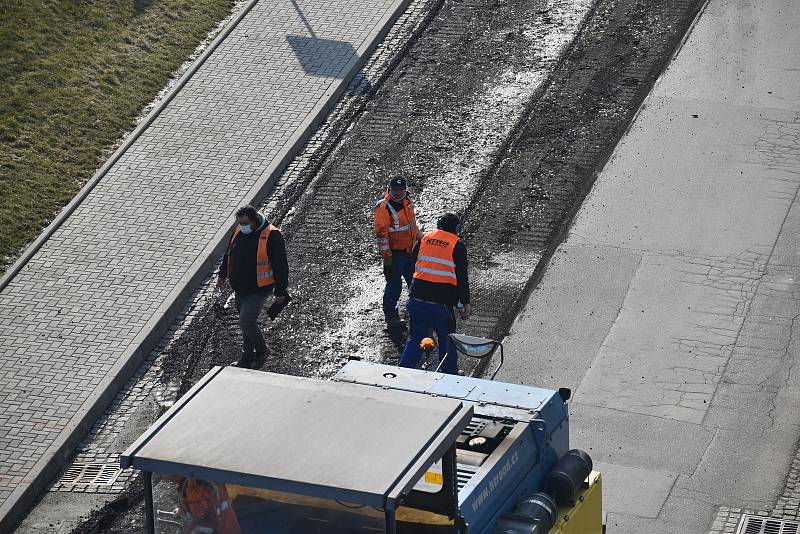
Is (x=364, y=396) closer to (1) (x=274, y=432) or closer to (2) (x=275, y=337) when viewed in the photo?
(1) (x=274, y=432)

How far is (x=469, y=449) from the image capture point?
860 centimetres

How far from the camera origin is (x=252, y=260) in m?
12.7

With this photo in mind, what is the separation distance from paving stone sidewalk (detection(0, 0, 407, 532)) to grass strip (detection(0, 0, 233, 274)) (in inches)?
19.9

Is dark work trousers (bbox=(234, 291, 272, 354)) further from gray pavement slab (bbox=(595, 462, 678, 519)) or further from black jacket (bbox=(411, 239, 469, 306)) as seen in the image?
gray pavement slab (bbox=(595, 462, 678, 519))

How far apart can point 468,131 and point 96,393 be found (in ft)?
19.7

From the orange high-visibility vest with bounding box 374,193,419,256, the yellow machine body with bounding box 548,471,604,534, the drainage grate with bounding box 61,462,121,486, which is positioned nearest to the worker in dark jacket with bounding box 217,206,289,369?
the orange high-visibility vest with bounding box 374,193,419,256

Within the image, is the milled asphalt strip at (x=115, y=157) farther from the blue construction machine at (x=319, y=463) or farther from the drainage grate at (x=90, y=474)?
the blue construction machine at (x=319, y=463)

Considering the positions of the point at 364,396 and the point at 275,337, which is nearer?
the point at 364,396

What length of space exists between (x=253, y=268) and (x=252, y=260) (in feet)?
0.27

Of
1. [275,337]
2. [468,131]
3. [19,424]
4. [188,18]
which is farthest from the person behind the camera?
[188,18]

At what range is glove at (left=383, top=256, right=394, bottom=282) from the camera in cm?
1327

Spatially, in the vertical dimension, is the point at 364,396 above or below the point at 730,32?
above

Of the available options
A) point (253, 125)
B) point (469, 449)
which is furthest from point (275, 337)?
point (469, 449)

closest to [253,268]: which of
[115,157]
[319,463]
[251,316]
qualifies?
[251,316]
